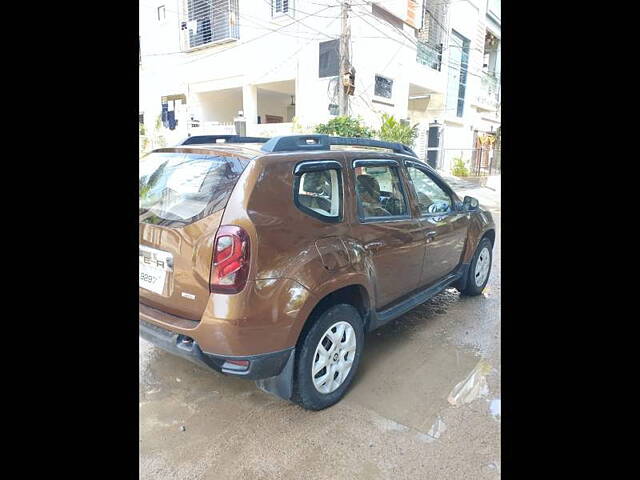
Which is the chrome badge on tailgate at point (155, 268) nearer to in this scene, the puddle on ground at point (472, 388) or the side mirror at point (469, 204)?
the puddle on ground at point (472, 388)

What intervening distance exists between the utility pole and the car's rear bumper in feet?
26.9

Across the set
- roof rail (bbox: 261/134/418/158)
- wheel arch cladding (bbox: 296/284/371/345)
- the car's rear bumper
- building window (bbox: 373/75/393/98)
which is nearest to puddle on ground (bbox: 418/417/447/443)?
wheel arch cladding (bbox: 296/284/371/345)

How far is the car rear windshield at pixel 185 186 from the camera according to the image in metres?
2.05

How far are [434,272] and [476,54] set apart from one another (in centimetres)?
1398

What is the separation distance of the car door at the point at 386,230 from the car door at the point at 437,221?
131mm

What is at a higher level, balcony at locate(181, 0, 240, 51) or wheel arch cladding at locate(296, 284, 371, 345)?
balcony at locate(181, 0, 240, 51)

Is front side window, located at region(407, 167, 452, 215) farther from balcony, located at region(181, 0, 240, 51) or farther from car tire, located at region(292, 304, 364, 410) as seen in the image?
balcony, located at region(181, 0, 240, 51)

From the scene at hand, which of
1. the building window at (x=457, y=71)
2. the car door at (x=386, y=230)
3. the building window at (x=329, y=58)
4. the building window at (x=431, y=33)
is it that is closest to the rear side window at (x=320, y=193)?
the car door at (x=386, y=230)

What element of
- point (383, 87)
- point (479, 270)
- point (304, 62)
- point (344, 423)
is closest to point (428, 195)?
point (479, 270)

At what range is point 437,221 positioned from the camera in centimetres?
326

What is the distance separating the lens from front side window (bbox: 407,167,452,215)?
317cm

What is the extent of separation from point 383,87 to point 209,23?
15.5ft
